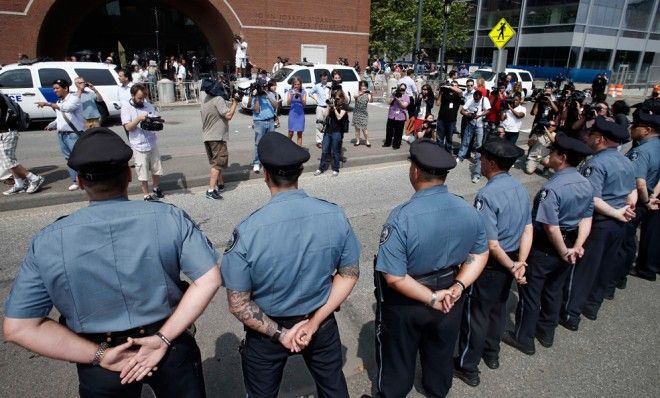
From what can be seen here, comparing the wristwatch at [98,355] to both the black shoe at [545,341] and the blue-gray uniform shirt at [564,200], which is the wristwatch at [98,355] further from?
the black shoe at [545,341]

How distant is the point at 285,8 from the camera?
2542cm

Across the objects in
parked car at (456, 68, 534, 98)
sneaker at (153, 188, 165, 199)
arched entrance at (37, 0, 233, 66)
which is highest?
arched entrance at (37, 0, 233, 66)

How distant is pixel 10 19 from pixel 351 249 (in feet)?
81.8

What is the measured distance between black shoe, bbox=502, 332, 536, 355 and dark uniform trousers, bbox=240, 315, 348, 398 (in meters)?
2.01

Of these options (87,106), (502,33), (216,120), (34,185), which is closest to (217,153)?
(216,120)

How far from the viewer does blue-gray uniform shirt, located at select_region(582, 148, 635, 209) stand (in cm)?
381

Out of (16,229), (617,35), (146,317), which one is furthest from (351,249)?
(617,35)

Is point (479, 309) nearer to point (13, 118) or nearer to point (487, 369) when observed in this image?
point (487, 369)

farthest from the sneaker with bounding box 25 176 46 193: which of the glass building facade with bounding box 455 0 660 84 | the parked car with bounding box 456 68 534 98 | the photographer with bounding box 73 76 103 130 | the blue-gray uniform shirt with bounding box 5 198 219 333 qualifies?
the glass building facade with bounding box 455 0 660 84

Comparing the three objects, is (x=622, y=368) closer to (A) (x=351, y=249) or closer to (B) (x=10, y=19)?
(A) (x=351, y=249)

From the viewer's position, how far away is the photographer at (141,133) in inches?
243

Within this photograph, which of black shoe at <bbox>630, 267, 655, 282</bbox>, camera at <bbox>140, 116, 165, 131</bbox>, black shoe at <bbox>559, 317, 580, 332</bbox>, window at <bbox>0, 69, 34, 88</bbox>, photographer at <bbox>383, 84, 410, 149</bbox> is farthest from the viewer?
window at <bbox>0, 69, 34, 88</bbox>

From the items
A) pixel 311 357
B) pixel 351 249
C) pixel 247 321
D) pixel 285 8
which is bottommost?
pixel 311 357

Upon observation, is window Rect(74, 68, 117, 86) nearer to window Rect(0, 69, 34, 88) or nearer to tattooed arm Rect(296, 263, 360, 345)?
window Rect(0, 69, 34, 88)
